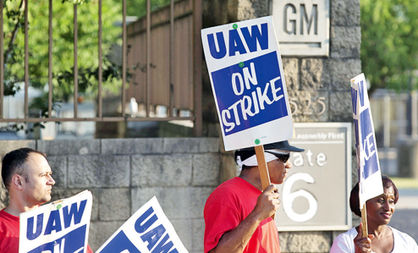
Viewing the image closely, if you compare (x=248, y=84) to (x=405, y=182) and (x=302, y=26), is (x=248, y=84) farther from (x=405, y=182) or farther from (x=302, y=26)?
(x=405, y=182)

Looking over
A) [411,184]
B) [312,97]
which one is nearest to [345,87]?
[312,97]

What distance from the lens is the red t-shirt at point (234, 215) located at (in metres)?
4.02

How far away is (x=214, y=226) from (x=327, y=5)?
3291mm

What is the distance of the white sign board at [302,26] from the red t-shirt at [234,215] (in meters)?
2.74

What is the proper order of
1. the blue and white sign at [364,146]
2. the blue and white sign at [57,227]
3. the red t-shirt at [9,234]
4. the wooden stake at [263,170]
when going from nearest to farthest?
the blue and white sign at [57,227]
the red t-shirt at [9,234]
the wooden stake at [263,170]
the blue and white sign at [364,146]

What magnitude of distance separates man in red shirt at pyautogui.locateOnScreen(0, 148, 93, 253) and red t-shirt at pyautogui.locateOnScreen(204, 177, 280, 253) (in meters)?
0.80

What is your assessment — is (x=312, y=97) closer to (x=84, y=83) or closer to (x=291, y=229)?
(x=291, y=229)

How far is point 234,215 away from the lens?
405 cm

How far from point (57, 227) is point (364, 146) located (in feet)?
5.41

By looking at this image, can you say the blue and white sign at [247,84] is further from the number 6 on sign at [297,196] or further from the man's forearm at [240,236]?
the number 6 on sign at [297,196]

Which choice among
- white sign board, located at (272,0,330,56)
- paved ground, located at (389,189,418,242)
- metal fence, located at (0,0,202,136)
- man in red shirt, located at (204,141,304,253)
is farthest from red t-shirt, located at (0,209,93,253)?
paved ground, located at (389,189,418,242)

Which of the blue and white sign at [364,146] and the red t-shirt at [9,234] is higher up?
the blue and white sign at [364,146]

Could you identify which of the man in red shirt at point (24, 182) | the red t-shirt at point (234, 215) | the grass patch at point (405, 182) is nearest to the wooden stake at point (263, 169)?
the red t-shirt at point (234, 215)

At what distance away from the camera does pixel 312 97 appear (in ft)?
22.4
